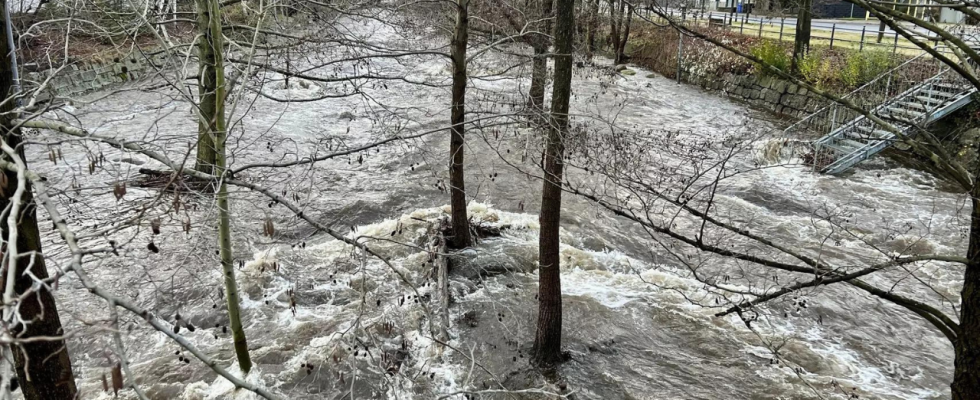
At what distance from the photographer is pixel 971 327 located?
4434 mm

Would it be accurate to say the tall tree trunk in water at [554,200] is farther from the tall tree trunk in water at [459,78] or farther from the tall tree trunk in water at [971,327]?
the tall tree trunk in water at [971,327]

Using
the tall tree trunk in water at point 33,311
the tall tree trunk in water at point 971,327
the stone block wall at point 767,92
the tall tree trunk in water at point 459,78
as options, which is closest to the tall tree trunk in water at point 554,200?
the tall tree trunk in water at point 459,78

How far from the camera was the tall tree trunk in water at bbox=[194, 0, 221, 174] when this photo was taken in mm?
5796

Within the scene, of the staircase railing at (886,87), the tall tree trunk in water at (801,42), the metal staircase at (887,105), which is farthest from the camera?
the tall tree trunk in water at (801,42)

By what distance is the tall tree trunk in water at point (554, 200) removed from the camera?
7008 mm

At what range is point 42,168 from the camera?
13484 mm

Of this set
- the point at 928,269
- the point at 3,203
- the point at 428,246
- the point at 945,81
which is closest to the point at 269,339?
the point at 428,246

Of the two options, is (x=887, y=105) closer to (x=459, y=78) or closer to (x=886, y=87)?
(x=886, y=87)

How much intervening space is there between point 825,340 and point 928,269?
3.27 metres

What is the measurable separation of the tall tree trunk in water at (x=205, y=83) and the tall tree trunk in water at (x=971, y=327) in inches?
209

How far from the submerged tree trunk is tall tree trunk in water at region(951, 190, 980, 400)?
530 cm

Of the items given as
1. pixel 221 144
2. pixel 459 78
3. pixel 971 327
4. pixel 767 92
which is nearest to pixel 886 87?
pixel 767 92

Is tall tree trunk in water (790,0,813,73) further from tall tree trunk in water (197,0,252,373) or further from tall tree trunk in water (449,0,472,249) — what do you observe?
tall tree trunk in water (197,0,252,373)

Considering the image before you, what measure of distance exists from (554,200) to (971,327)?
4.10 metres
